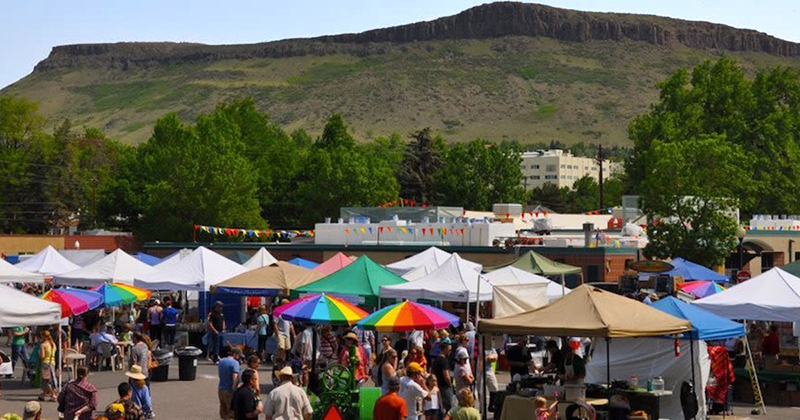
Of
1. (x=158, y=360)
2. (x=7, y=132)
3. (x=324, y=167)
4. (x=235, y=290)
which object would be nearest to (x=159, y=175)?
(x=324, y=167)

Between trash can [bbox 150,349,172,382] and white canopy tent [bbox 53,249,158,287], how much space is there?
25.9 ft

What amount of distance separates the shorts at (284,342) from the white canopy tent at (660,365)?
8362mm

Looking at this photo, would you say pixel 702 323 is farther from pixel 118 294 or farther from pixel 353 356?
pixel 118 294

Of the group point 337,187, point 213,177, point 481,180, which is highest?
point 481,180

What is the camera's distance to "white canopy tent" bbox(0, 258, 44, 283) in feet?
83.2

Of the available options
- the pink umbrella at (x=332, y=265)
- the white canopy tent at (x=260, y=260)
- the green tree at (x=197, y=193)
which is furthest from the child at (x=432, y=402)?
the green tree at (x=197, y=193)

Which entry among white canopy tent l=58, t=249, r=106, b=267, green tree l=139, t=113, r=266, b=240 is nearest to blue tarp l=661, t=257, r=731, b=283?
white canopy tent l=58, t=249, r=106, b=267

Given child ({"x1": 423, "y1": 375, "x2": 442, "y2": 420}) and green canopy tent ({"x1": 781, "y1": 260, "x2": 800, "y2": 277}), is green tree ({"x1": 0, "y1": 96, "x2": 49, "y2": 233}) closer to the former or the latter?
green canopy tent ({"x1": 781, "y1": 260, "x2": 800, "y2": 277})

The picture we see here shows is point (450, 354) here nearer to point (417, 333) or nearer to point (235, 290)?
point (417, 333)

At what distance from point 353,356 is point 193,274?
12932mm

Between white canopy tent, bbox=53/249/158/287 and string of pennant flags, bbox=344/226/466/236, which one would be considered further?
string of pennant flags, bbox=344/226/466/236

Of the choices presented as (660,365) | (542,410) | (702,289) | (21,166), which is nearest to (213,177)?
(21,166)

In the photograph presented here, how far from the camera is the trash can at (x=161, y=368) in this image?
26047mm

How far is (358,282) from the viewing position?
29500 millimetres
